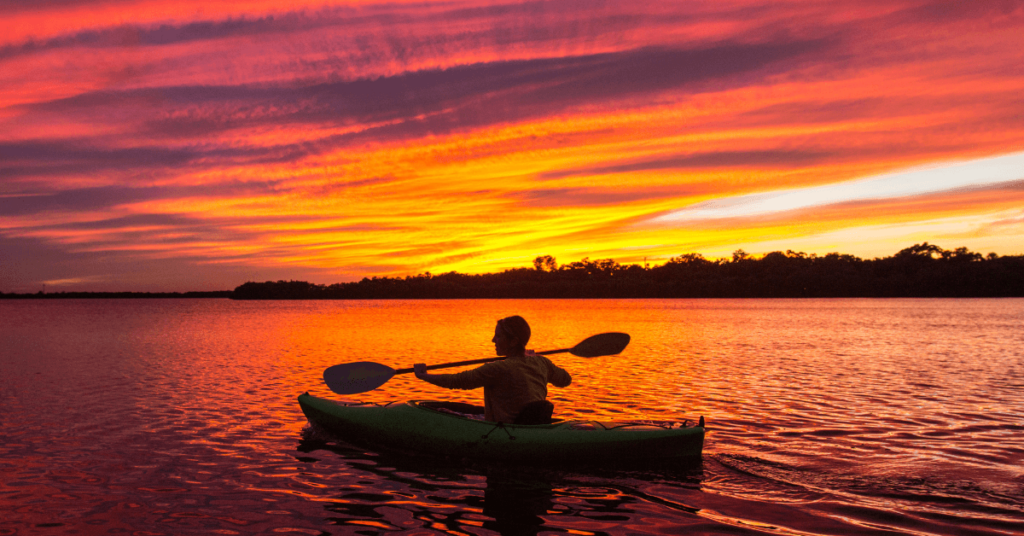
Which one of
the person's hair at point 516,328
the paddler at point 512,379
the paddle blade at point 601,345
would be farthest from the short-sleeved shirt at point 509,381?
the paddle blade at point 601,345

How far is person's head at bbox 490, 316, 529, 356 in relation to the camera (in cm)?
733

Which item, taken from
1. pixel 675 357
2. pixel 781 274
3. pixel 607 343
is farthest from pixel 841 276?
pixel 607 343

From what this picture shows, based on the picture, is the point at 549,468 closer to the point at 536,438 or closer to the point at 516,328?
the point at 536,438

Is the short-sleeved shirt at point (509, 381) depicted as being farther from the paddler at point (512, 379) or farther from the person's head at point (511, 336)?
the person's head at point (511, 336)

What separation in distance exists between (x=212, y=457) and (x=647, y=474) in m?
5.44

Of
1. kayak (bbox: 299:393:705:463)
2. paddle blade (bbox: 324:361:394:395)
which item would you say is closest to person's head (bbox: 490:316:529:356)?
kayak (bbox: 299:393:705:463)

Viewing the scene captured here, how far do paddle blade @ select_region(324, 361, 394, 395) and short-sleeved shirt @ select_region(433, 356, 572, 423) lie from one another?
210 centimetres

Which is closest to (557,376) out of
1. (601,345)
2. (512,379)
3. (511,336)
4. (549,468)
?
(512,379)

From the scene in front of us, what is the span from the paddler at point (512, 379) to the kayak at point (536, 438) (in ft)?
0.52

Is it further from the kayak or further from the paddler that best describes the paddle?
the paddler

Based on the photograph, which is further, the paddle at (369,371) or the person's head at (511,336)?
the paddle at (369,371)

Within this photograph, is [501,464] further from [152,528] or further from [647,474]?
[152,528]

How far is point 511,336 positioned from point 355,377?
10.6 feet

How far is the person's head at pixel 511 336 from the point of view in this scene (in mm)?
7328
